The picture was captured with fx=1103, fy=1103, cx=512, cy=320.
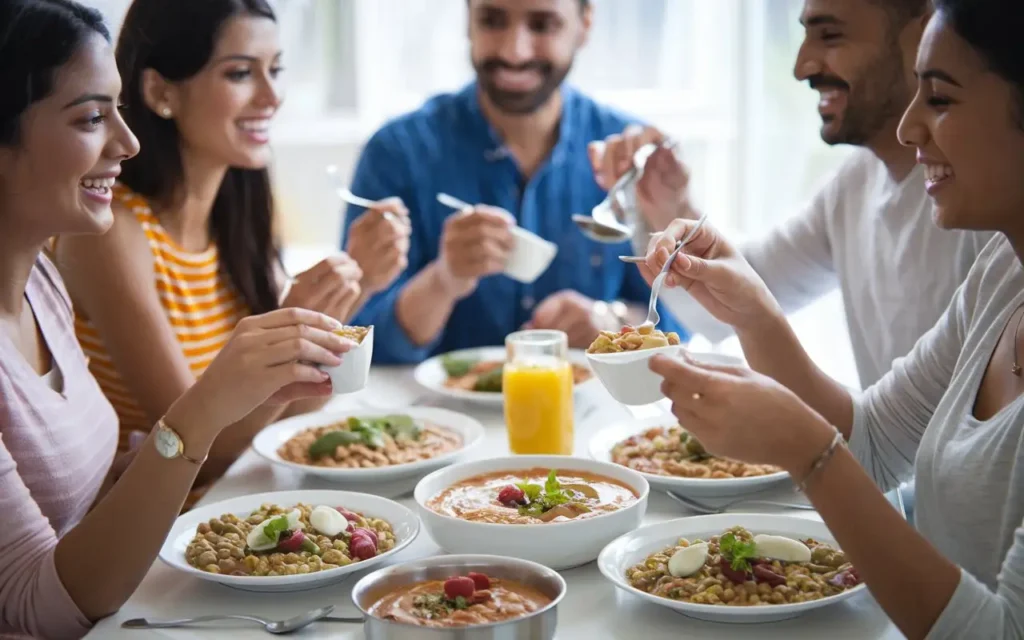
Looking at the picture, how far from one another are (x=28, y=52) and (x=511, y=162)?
1.63m

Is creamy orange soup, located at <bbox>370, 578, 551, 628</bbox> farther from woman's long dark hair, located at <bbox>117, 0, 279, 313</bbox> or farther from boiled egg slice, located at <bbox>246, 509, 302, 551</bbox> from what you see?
woman's long dark hair, located at <bbox>117, 0, 279, 313</bbox>

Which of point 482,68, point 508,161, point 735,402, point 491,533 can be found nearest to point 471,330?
point 508,161

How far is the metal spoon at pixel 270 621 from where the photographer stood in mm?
1216

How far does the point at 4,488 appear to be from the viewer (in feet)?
4.26

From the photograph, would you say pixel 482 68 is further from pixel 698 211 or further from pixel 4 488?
pixel 4 488

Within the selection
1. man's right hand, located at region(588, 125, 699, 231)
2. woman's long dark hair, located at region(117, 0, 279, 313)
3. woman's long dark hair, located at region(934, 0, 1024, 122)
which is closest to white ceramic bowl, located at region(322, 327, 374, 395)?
woman's long dark hair, located at region(934, 0, 1024, 122)

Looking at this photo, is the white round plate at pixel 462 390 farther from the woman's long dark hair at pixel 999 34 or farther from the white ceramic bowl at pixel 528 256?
the woman's long dark hair at pixel 999 34

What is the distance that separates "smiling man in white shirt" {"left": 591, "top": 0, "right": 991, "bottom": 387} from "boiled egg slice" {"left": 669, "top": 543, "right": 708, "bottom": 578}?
2.90 feet

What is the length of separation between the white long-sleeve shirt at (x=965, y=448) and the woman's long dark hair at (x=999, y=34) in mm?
285

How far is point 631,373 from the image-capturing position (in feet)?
4.16

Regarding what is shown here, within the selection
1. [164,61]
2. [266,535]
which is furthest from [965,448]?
[164,61]

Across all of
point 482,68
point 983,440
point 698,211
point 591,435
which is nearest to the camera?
point 983,440

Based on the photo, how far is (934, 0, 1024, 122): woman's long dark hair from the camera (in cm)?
116

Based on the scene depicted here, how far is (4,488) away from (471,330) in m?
1.76
